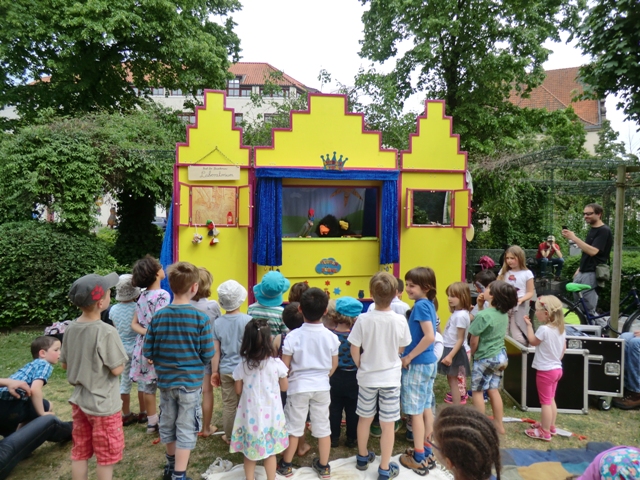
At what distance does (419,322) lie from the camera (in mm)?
3600

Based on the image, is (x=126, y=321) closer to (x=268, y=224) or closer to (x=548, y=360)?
(x=268, y=224)

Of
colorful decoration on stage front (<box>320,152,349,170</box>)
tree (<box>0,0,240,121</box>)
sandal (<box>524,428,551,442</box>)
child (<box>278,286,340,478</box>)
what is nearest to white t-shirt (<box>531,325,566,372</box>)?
sandal (<box>524,428,551,442</box>)

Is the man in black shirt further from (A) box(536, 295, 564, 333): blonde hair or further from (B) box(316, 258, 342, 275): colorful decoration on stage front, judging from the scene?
(B) box(316, 258, 342, 275): colorful decoration on stage front

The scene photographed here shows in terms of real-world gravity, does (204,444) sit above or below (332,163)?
below

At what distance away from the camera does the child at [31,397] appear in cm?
349

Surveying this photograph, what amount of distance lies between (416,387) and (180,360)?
1840mm

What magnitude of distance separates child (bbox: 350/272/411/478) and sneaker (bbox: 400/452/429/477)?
0.12 metres

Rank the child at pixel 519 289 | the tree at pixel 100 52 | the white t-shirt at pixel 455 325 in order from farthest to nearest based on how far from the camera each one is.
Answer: the tree at pixel 100 52 → the child at pixel 519 289 → the white t-shirt at pixel 455 325

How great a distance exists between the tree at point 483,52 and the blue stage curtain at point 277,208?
782 cm

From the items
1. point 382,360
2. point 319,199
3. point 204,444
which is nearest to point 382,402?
point 382,360

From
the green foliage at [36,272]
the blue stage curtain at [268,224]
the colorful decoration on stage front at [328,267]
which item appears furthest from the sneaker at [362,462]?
the green foliage at [36,272]

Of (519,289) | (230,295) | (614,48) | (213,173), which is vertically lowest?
(519,289)

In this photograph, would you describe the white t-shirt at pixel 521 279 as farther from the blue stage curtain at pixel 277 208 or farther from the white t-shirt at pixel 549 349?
the blue stage curtain at pixel 277 208

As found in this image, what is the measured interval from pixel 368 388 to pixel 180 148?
490cm
